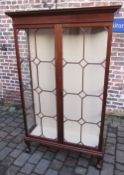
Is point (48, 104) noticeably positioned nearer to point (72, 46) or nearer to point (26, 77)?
point (26, 77)

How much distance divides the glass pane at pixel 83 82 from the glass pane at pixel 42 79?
17 centimetres

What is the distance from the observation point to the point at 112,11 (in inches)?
62.5

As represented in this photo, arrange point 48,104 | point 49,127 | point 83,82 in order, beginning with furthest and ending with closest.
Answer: point 49,127
point 48,104
point 83,82

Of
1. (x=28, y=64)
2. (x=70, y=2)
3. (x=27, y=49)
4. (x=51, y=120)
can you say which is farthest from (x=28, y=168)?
(x=70, y=2)

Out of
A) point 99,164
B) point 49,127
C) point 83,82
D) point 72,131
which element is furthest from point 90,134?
point 83,82

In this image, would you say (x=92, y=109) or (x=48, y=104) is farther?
(x=48, y=104)

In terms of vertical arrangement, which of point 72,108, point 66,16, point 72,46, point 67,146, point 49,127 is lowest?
point 67,146

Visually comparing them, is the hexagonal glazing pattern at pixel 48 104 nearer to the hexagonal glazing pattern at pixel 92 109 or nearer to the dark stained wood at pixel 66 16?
the hexagonal glazing pattern at pixel 92 109

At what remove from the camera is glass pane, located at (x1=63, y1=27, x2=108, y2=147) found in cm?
194

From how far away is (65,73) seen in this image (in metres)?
2.09

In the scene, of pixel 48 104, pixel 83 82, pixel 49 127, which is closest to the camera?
pixel 83 82

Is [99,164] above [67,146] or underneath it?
underneath

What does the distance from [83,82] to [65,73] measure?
21 cm

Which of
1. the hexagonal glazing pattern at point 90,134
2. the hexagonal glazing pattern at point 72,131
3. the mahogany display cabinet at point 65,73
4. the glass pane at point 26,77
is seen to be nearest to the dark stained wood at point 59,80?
the mahogany display cabinet at point 65,73
